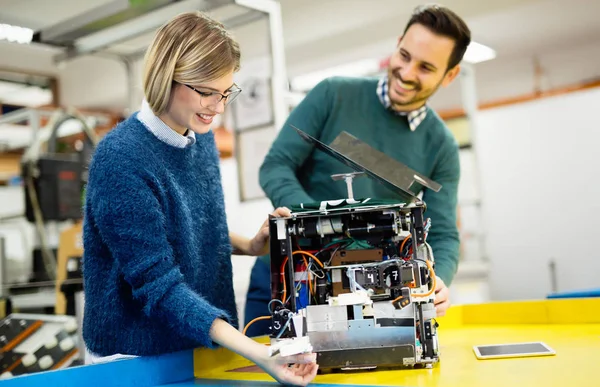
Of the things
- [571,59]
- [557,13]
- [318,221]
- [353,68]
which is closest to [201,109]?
[318,221]

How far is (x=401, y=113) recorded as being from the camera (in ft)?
6.51

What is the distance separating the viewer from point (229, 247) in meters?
1.61

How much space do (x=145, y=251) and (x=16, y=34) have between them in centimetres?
387

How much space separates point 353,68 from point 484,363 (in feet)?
18.5

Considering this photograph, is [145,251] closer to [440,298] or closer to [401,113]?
[440,298]

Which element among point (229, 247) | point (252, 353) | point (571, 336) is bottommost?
point (571, 336)

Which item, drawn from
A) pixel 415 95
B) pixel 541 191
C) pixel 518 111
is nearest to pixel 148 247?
pixel 415 95

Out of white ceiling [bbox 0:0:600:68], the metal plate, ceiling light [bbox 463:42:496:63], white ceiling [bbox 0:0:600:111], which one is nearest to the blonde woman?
the metal plate

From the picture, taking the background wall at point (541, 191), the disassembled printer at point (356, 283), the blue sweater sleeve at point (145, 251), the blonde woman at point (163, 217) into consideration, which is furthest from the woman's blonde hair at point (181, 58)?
the background wall at point (541, 191)

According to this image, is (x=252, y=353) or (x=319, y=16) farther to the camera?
(x=319, y=16)

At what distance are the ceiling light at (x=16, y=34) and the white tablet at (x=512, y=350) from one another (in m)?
4.00

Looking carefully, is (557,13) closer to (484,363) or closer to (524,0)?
(524,0)

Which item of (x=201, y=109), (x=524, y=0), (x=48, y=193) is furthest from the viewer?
(x=524, y=0)

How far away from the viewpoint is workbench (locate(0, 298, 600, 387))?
114cm
